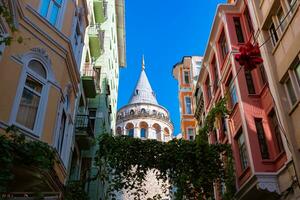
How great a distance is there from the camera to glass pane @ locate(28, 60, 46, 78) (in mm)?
11500

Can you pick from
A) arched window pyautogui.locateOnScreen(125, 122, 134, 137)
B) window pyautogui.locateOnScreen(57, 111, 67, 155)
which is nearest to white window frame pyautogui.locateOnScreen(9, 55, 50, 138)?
window pyautogui.locateOnScreen(57, 111, 67, 155)

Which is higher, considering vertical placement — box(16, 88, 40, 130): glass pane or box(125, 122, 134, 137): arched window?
box(125, 122, 134, 137): arched window

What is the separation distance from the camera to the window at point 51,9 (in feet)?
42.5

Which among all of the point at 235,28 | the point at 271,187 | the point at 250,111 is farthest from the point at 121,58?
the point at 271,187

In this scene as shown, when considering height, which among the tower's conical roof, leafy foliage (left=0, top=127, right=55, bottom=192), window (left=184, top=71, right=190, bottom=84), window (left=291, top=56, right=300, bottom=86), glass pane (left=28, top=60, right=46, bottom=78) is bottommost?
leafy foliage (left=0, top=127, right=55, bottom=192)

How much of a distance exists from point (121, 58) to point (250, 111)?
29226 millimetres

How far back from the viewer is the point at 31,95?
11227mm

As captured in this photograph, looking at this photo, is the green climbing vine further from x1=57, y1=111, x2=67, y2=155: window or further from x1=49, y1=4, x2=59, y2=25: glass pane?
x1=49, y1=4, x2=59, y2=25: glass pane

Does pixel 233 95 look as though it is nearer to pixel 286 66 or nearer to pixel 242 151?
pixel 242 151

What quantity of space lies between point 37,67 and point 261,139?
9.44 metres

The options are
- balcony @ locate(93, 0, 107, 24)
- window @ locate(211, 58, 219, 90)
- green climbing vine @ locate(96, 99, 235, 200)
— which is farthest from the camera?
balcony @ locate(93, 0, 107, 24)

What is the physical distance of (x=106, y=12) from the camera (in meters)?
30.5

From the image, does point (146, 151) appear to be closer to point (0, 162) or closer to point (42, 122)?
point (42, 122)

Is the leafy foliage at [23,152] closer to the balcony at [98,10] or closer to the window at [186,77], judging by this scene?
the balcony at [98,10]
